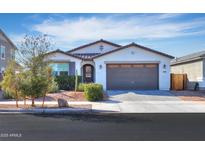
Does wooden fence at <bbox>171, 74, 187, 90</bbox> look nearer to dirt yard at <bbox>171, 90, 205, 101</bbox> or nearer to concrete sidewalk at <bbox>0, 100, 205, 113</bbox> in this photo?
dirt yard at <bbox>171, 90, 205, 101</bbox>

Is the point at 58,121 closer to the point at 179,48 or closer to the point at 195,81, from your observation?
the point at 179,48

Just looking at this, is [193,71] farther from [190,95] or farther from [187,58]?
[190,95]

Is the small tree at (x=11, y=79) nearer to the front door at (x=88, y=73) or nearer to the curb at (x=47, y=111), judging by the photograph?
the curb at (x=47, y=111)

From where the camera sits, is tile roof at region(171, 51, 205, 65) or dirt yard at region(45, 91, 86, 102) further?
tile roof at region(171, 51, 205, 65)

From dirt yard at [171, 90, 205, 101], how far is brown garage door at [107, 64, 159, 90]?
57.1 inches

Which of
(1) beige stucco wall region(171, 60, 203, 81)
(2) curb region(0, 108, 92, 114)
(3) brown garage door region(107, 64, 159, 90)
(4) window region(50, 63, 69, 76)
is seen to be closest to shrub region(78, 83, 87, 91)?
(4) window region(50, 63, 69, 76)

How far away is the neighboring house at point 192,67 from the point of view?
2480 cm

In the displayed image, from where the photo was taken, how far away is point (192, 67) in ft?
90.6

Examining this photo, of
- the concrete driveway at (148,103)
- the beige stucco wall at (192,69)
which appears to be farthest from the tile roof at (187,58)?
the concrete driveway at (148,103)

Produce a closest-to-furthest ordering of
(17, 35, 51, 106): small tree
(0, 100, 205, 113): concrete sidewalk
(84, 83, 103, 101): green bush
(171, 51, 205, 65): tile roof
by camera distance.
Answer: (0, 100, 205, 113): concrete sidewalk
(17, 35, 51, 106): small tree
(84, 83, 103, 101): green bush
(171, 51, 205, 65): tile roof

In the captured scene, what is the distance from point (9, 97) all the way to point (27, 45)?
4.39 m

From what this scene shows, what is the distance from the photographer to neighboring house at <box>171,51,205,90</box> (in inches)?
976

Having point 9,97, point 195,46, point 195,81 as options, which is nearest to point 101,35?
point 195,46

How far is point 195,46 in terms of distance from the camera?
54.9 ft
